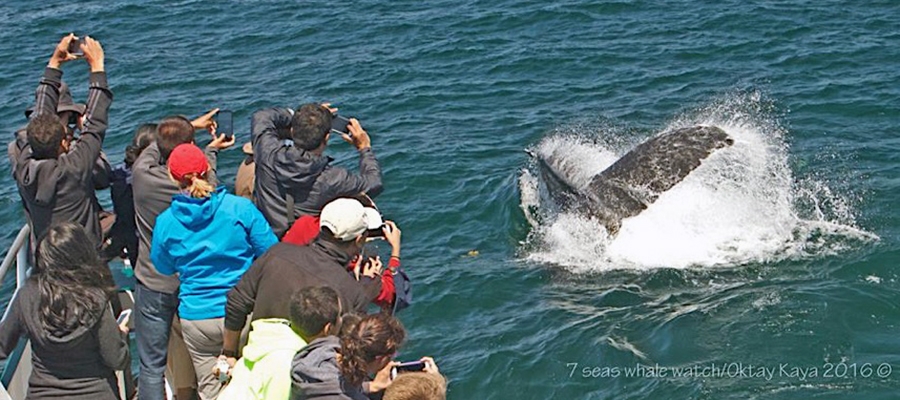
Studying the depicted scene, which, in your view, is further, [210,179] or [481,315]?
[481,315]

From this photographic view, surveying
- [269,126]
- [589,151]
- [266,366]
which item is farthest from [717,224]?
[266,366]

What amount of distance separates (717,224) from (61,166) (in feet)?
31.8

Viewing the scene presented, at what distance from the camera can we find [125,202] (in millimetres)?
9992

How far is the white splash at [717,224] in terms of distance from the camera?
15.4 meters

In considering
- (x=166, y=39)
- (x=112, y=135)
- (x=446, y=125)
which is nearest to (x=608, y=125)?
(x=446, y=125)

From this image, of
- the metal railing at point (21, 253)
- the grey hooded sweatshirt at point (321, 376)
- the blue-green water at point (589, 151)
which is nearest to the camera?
the grey hooded sweatshirt at point (321, 376)

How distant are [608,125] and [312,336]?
1417 centimetres

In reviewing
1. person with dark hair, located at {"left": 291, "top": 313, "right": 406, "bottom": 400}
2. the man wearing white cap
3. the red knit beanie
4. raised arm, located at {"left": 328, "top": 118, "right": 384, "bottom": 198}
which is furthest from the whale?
person with dark hair, located at {"left": 291, "top": 313, "right": 406, "bottom": 400}

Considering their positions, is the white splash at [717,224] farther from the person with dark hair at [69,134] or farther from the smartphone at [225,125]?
the person with dark hair at [69,134]

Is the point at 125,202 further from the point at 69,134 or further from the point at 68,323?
the point at 68,323

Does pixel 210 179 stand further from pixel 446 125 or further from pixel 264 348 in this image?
pixel 446 125

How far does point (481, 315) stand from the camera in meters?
14.5

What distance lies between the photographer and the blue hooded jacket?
8.23 metres

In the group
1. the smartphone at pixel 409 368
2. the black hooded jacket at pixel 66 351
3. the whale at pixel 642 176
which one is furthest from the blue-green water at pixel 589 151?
the black hooded jacket at pixel 66 351
